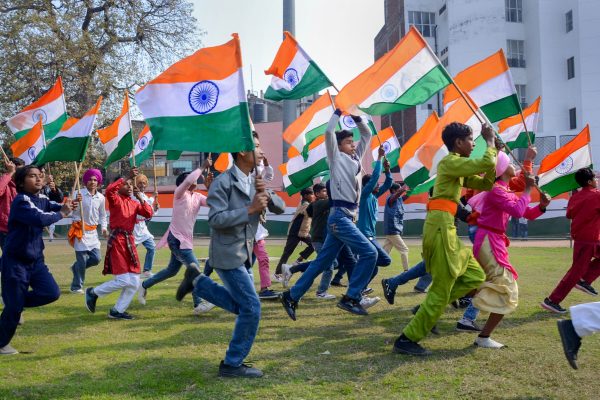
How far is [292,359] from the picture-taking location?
17.5 ft

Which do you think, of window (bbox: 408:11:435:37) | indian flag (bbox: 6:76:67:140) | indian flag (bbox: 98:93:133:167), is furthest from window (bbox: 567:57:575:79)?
indian flag (bbox: 6:76:67:140)

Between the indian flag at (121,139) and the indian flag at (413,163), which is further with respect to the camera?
the indian flag at (121,139)

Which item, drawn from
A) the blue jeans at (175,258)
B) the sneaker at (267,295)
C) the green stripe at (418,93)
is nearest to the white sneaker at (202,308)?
the blue jeans at (175,258)

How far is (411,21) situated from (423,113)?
24.1 ft

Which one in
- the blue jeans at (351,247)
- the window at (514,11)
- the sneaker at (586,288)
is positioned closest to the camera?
the blue jeans at (351,247)

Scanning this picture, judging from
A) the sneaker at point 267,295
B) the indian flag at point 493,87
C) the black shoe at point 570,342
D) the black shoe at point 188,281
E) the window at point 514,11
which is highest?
the window at point 514,11

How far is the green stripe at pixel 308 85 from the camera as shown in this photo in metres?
8.72

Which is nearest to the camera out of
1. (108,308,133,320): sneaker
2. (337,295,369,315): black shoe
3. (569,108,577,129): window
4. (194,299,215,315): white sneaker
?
(337,295,369,315): black shoe

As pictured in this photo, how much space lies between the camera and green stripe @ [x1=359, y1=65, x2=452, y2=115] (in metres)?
6.91

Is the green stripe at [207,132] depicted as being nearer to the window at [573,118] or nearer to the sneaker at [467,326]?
the sneaker at [467,326]

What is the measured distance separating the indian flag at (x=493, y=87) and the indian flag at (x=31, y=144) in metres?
6.59

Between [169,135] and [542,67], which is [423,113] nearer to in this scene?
[542,67]

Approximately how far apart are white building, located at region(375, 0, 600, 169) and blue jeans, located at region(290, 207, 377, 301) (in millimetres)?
32339

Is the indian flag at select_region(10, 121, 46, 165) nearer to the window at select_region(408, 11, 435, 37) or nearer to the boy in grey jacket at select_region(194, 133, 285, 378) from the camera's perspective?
the boy in grey jacket at select_region(194, 133, 285, 378)
